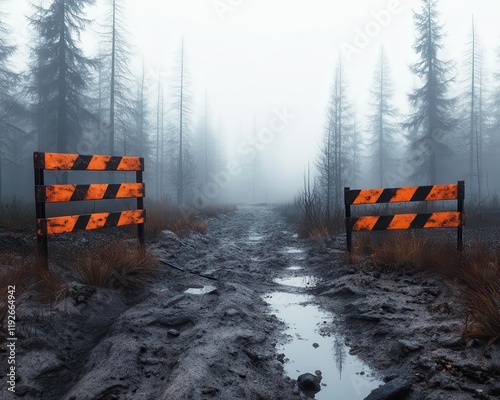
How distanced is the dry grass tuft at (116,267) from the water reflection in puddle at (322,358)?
222cm

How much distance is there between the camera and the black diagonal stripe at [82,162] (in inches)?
191

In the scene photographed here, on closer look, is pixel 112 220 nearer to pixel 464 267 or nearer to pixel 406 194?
→ pixel 406 194

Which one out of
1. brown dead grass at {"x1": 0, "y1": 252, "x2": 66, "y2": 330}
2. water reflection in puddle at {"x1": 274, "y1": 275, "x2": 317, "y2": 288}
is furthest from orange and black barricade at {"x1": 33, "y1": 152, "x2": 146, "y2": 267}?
water reflection in puddle at {"x1": 274, "y1": 275, "x2": 317, "y2": 288}

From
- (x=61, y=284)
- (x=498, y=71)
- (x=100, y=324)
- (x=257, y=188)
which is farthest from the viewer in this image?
(x=257, y=188)

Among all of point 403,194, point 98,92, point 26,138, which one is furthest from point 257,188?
point 403,194

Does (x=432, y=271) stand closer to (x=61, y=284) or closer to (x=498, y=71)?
(x=61, y=284)

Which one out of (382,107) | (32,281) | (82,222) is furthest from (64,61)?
(382,107)

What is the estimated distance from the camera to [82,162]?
4.93 m

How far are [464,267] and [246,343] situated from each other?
3.29 m

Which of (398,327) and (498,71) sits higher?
(498,71)

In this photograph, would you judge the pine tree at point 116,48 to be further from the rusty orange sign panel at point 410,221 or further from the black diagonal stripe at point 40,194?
the rusty orange sign panel at point 410,221

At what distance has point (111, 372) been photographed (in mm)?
2547

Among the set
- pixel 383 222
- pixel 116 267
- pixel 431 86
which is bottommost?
pixel 116 267

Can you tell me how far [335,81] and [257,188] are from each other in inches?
2486
